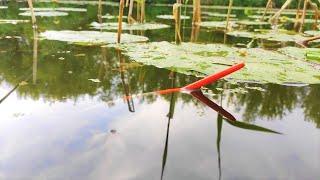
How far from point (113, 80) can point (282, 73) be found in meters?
1.33

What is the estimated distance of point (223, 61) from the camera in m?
3.56

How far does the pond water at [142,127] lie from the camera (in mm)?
1656

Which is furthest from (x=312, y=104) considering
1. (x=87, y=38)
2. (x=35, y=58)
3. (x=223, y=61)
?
(x=87, y=38)

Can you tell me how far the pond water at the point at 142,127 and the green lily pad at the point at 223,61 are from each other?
0.38 feet

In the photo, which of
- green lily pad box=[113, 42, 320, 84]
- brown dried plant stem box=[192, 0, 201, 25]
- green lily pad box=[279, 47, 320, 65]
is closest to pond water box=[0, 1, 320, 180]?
green lily pad box=[113, 42, 320, 84]

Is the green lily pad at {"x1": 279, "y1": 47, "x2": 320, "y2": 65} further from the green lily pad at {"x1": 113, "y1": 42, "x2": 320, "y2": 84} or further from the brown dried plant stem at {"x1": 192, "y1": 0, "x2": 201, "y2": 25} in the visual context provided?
the brown dried plant stem at {"x1": 192, "y1": 0, "x2": 201, "y2": 25}

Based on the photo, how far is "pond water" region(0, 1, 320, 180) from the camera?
1656 millimetres

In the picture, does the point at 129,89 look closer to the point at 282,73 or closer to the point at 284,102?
the point at 284,102

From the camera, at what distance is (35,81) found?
Result: 2869mm

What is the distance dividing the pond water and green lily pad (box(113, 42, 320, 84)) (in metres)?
0.12

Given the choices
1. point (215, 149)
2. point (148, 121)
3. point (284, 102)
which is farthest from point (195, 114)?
point (284, 102)

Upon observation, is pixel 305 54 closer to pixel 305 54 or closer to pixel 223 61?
pixel 305 54

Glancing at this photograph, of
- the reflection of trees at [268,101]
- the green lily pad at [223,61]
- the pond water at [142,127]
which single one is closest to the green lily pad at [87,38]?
the green lily pad at [223,61]

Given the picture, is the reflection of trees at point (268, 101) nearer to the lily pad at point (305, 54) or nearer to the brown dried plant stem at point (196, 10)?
the lily pad at point (305, 54)
